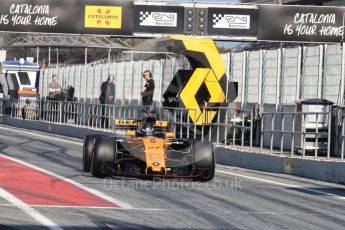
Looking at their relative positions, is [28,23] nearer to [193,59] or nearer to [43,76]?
[43,76]

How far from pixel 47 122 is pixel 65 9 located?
6.36 m

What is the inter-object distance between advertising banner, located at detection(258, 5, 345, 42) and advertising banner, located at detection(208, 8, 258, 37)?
34cm

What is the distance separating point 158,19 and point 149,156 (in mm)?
24827

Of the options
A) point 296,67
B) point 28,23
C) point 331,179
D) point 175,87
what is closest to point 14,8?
point 28,23

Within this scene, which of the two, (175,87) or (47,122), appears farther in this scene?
(47,122)

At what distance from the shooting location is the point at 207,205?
11.8 m

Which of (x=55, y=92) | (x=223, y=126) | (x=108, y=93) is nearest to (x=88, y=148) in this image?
(x=223, y=126)

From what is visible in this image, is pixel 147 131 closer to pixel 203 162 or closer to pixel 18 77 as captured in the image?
pixel 203 162

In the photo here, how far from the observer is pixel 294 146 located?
2000cm

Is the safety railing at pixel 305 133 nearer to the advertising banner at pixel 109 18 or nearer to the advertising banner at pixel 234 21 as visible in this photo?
the advertising banner at pixel 234 21

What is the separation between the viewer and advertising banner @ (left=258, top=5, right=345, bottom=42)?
126 ft

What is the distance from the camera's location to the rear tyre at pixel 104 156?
14.5 meters

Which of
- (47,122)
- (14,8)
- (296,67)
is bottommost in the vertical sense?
(47,122)

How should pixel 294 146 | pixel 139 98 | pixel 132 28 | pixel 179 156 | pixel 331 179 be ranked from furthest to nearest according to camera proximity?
pixel 132 28 < pixel 139 98 < pixel 294 146 < pixel 331 179 < pixel 179 156
